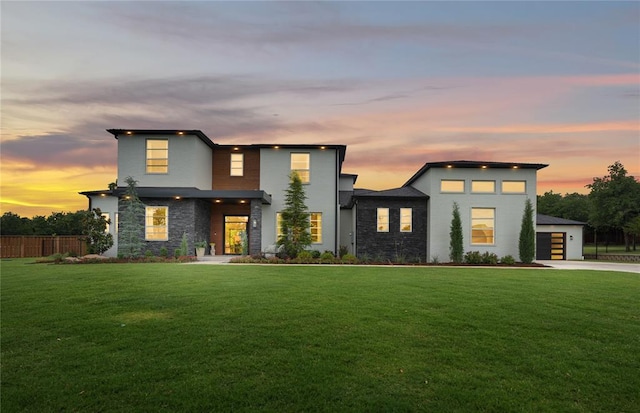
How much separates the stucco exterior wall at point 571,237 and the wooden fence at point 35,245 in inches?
1208

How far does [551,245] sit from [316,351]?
85.3 ft

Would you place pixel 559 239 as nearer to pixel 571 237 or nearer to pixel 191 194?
pixel 571 237

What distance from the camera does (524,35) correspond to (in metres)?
13.7

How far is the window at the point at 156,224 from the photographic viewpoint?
20.1 m

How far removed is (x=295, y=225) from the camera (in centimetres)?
1956

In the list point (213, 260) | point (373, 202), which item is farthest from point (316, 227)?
point (213, 260)

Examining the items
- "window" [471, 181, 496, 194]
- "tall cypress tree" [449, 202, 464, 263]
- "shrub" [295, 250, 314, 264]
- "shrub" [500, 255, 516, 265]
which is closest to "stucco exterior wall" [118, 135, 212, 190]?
"shrub" [295, 250, 314, 264]

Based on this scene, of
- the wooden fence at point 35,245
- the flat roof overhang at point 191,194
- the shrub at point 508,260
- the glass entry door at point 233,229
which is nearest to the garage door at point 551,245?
the shrub at point 508,260

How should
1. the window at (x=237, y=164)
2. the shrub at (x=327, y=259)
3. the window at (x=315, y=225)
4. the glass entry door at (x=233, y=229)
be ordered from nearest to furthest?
the shrub at (x=327, y=259)
the window at (x=315, y=225)
the window at (x=237, y=164)
the glass entry door at (x=233, y=229)

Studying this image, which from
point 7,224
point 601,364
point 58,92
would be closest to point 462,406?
point 601,364

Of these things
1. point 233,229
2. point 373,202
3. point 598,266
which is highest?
point 373,202

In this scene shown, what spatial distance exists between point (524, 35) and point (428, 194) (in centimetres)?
927

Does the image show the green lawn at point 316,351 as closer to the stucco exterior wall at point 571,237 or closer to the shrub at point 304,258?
the shrub at point 304,258

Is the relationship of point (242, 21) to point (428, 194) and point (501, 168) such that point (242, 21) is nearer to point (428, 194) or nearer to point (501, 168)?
point (428, 194)
